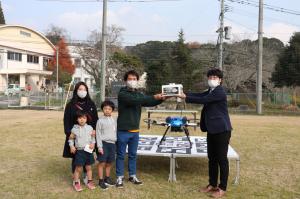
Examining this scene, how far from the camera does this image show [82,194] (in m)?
5.20

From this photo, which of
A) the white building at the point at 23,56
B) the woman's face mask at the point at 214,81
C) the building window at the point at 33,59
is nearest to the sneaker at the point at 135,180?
the woman's face mask at the point at 214,81

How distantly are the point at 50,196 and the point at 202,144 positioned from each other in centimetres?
293

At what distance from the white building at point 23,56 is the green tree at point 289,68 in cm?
3015

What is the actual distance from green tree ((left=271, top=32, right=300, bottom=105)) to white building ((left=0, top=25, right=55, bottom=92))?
30.1 m

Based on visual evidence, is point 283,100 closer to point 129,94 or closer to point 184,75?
point 184,75

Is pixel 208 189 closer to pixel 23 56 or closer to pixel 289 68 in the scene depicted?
pixel 289 68

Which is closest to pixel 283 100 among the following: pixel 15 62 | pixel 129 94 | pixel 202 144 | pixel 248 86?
pixel 248 86

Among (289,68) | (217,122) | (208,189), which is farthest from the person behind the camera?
(289,68)

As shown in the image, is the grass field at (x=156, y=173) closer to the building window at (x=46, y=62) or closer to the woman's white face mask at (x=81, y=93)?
the woman's white face mask at (x=81, y=93)

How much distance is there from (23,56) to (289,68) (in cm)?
3368

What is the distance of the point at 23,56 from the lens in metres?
50.7

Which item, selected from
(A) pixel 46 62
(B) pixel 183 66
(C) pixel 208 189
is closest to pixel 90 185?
(C) pixel 208 189

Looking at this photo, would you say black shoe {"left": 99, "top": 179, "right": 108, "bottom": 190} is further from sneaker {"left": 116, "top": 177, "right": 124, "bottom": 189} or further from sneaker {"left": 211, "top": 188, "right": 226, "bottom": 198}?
sneaker {"left": 211, "top": 188, "right": 226, "bottom": 198}

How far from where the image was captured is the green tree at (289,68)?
3097 cm
